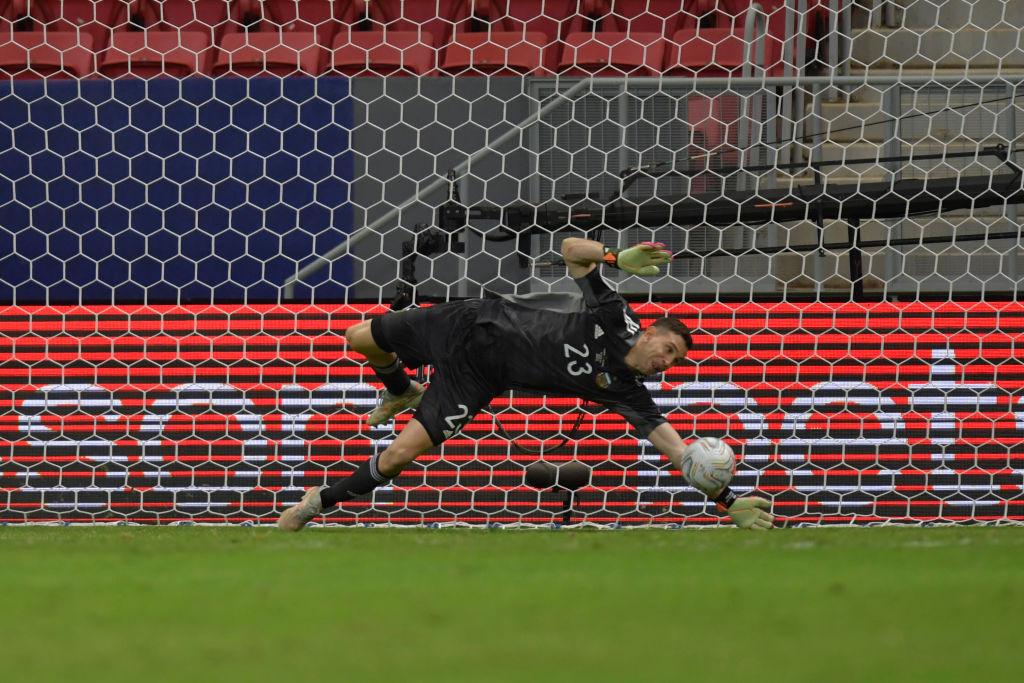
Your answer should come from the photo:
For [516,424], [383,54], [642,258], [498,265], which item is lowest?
[516,424]

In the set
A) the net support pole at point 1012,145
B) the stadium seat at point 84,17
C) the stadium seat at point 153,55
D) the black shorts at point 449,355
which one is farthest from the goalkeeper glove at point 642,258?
the stadium seat at point 84,17

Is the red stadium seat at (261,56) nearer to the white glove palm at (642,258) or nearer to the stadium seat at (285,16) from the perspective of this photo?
the stadium seat at (285,16)

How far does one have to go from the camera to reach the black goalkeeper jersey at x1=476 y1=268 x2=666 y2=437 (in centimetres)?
554

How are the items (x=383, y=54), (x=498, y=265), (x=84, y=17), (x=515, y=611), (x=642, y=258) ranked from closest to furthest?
1. (x=515, y=611)
2. (x=642, y=258)
3. (x=498, y=265)
4. (x=383, y=54)
5. (x=84, y=17)

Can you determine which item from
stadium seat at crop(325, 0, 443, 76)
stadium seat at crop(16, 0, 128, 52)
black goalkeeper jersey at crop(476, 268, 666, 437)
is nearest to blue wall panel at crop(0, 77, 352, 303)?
stadium seat at crop(325, 0, 443, 76)

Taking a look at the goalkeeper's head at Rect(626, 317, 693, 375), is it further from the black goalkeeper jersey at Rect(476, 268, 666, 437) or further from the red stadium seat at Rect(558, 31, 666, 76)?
the red stadium seat at Rect(558, 31, 666, 76)

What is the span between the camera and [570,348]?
5.59m

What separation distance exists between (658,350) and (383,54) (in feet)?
17.4

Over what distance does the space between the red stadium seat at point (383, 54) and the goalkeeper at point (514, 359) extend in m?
4.35

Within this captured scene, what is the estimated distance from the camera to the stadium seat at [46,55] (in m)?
9.47

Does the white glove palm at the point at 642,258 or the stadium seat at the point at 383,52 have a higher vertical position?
the stadium seat at the point at 383,52

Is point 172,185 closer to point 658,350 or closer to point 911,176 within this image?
point 658,350

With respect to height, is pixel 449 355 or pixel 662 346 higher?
pixel 662 346

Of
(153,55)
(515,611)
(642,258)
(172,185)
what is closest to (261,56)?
(153,55)
